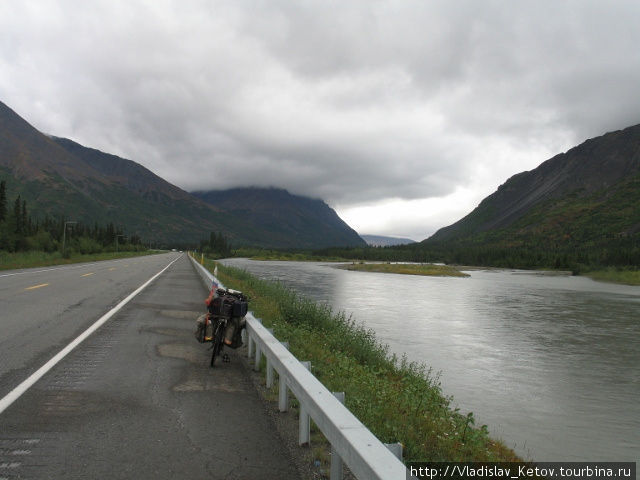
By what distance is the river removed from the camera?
27.1ft

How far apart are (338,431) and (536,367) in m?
12.1

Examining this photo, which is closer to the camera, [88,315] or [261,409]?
[261,409]

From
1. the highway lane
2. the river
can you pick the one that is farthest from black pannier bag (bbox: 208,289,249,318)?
the river

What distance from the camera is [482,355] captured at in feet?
48.5

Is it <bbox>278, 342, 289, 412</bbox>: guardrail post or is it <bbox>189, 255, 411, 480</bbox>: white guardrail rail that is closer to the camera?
<bbox>189, 255, 411, 480</bbox>: white guardrail rail

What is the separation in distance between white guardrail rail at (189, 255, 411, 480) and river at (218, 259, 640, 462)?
4.44 metres

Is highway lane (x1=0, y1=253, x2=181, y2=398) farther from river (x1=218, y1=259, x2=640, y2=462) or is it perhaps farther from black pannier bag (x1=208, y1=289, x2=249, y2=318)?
river (x1=218, y1=259, x2=640, y2=462)

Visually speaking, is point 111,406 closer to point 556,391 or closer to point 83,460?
point 83,460

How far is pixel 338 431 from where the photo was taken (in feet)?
10.9

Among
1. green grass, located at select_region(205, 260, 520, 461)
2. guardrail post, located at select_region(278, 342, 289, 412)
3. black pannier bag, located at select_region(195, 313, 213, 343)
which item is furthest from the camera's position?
black pannier bag, located at select_region(195, 313, 213, 343)

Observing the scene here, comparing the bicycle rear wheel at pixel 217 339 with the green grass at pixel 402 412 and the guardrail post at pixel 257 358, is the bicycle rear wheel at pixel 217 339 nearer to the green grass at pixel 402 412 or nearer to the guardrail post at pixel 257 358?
the guardrail post at pixel 257 358

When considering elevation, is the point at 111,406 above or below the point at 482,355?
A: above

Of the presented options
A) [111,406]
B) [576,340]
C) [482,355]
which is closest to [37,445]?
[111,406]

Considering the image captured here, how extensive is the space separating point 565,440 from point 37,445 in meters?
Answer: 7.99
